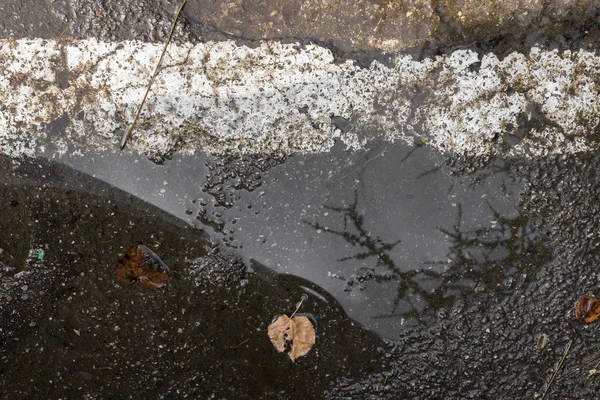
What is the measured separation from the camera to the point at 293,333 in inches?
84.5

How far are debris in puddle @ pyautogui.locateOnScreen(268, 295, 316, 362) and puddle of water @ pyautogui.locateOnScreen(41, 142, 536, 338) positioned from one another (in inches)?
8.9

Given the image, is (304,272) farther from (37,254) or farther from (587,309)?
(587,309)

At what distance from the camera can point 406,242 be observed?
212cm

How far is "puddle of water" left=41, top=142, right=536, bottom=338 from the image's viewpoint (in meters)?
2.06

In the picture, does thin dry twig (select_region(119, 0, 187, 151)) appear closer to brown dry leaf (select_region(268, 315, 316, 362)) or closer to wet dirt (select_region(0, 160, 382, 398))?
wet dirt (select_region(0, 160, 382, 398))

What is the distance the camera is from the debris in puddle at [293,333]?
2.14 metres

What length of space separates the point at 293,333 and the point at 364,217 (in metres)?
0.73

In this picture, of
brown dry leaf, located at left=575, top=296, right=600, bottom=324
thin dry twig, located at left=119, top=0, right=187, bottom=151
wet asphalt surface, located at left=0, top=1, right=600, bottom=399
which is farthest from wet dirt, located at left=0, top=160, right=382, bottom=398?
brown dry leaf, located at left=575, top=296, right=600, bottom=324

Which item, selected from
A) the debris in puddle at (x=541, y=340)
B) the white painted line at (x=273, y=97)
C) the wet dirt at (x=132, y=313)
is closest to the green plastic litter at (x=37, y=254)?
the wet dirt at (x=132, y=313)

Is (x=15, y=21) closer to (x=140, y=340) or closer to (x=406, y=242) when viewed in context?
(x=140, y=340)

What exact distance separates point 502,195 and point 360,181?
0.74m

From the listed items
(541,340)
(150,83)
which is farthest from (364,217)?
(150,83)

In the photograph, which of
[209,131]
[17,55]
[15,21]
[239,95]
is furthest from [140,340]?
[15,21]

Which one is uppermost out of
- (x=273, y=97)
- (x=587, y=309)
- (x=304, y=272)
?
(x=273, y=97)
